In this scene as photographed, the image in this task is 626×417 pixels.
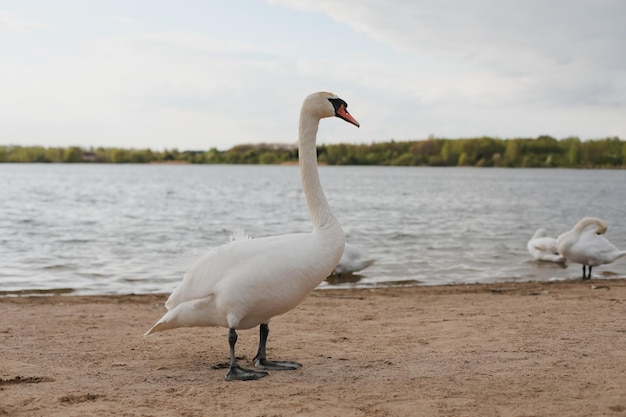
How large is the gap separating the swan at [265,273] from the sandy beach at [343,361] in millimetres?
456

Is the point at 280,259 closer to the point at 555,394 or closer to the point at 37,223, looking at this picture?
the point at 555,394

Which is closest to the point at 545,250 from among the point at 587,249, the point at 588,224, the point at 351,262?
the point at 588,224

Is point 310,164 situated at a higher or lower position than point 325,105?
lower

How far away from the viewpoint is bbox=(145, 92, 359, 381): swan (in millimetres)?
5348

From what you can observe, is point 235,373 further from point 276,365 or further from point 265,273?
point 265,273

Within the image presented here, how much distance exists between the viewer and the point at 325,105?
583cm

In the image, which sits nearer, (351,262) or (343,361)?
(343,361)

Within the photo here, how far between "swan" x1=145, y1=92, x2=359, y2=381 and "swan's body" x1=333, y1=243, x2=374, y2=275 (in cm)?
849

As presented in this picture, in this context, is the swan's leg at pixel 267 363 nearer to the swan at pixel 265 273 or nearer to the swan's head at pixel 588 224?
the swan at pixel 265 273

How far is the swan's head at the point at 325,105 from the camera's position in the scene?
5801 millimetres

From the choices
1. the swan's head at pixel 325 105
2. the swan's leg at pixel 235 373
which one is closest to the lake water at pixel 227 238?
the swan's leg at pixel 235 373

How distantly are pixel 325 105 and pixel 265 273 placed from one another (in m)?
1.53

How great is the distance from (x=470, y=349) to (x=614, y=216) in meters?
30.7

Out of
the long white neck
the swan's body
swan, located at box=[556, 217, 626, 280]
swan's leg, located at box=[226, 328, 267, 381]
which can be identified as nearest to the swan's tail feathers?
swan's leg, located at box=[226, 328, 267, 381]
